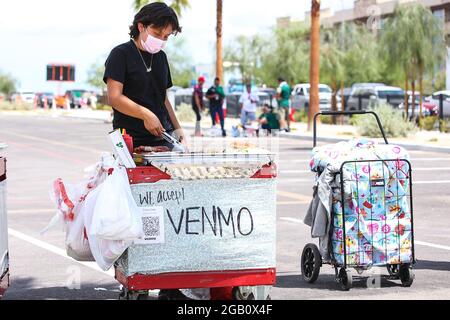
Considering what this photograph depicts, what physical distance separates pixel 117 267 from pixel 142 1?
1795 inches

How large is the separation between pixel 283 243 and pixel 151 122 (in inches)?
167

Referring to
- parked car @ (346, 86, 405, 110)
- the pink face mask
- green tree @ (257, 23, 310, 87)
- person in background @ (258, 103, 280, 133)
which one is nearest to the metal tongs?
the pink face mask

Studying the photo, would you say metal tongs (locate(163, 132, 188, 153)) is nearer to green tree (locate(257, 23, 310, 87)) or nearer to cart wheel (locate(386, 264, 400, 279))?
cart wheel (locate(386, 264, 400, 279))

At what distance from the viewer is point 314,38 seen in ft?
118

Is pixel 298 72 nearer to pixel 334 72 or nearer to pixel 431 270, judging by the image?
pixel 334 72

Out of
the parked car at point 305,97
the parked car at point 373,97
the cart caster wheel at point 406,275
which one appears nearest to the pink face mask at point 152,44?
the cart caster wheel at point 406,275

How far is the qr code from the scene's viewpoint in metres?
6.34

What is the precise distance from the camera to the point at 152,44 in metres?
6.95

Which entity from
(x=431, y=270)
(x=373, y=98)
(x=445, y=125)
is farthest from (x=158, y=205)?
(x=373, y=98)

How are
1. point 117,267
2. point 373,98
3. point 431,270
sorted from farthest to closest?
point 373,98
point 431,270
point 117,267

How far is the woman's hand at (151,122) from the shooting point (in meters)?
6.90

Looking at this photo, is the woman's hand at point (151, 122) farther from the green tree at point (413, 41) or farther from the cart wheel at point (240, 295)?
the green tree at point (413, 41)

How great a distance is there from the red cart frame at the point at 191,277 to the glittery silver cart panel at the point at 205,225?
0.03m

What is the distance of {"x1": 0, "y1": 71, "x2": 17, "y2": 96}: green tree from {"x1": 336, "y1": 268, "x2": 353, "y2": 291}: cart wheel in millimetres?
127987
